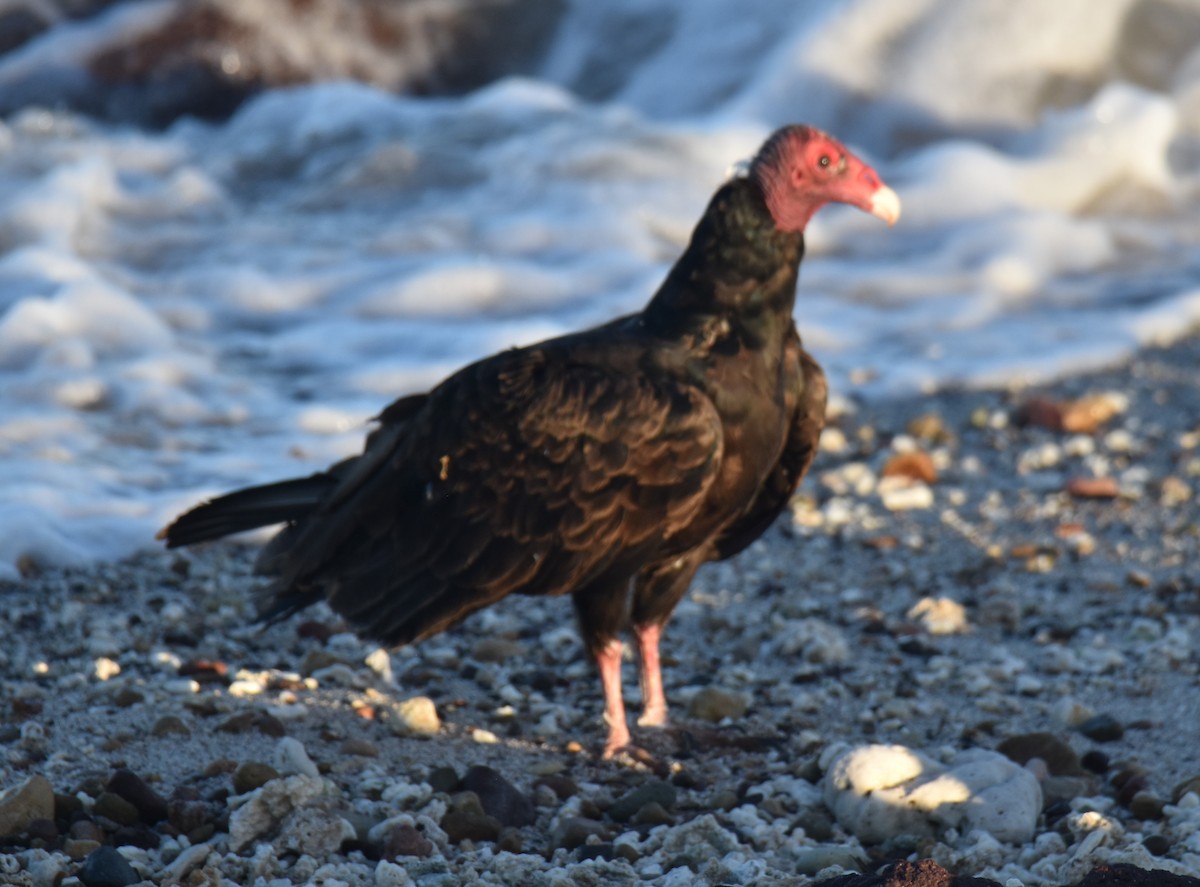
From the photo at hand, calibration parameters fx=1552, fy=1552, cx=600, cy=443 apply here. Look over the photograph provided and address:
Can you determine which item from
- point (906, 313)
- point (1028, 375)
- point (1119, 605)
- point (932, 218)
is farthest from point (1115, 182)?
point (1119, 605)

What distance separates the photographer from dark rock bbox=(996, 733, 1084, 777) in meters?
3.67

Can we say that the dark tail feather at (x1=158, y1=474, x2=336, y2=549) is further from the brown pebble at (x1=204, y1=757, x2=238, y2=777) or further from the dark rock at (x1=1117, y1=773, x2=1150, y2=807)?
the dark rock at (x1=1117, y1=773, x2=1150, y2=807)

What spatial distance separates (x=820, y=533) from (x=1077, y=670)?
1.41m

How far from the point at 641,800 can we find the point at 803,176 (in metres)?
1.64

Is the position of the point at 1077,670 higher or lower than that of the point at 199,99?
lower

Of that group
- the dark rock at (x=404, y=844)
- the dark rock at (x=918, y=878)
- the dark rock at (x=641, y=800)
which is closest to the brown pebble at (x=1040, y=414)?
the dark rock at (x=641, y=800)

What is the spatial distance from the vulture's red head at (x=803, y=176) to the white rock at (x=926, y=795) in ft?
4.66

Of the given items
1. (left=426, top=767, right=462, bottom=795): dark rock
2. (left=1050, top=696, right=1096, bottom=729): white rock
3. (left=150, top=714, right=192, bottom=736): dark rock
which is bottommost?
(left=1050, top=696, right=1096, bottom=729): white rock

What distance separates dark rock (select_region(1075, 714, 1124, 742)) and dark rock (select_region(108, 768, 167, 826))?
2.25m

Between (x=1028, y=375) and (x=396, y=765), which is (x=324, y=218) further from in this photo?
(x=396, y=765)

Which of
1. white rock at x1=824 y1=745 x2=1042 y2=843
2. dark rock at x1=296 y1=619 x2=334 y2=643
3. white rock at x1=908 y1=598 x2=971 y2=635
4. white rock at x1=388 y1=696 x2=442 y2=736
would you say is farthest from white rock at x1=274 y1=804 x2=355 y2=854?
white rock at x1=908 y1=598 x2=971 y2=635

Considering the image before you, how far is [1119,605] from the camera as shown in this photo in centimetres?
484

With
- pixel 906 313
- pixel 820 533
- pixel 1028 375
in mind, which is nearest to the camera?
pixel 820 533

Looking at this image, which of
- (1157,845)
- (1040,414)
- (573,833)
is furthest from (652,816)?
(1040,414)
